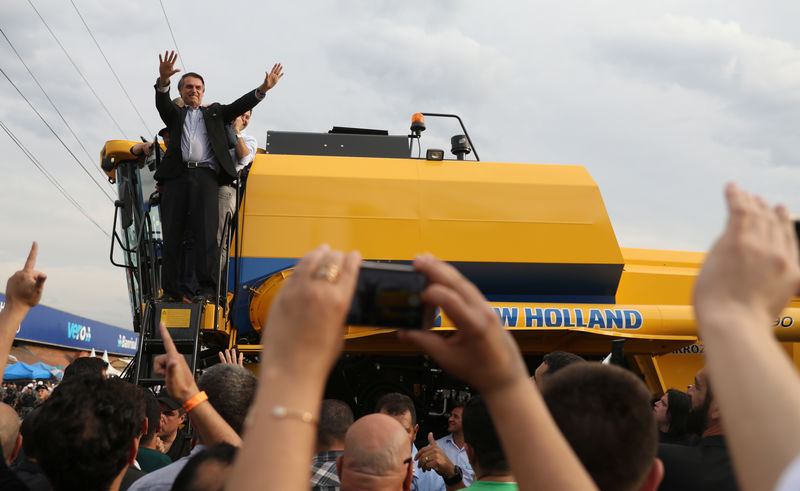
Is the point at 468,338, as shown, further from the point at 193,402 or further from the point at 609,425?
the point at 193,402

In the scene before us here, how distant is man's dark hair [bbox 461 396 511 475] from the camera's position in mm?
2277

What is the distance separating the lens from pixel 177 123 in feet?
20.6

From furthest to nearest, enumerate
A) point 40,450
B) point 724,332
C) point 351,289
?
point 40,450
point 351,289
point 724,332

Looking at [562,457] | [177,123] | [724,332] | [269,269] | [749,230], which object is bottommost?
[562,457]

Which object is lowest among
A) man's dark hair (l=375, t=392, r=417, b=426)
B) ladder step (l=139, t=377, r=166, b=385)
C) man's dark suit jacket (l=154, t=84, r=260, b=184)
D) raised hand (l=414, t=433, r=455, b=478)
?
raised hand (l=414, t=433, r=455, b=478)

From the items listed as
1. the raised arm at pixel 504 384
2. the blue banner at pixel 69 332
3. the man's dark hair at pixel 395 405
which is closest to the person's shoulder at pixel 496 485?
the raised arm at pixel 504 384

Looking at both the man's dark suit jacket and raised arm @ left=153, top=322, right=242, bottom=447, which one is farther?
the man's dark suit jacket

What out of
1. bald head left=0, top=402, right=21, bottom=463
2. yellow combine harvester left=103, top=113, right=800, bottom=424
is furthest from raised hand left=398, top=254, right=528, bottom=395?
yellow combine harvester left=103, top=113, right=800, bottom=424

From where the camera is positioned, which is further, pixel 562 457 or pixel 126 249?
pixel 126 249

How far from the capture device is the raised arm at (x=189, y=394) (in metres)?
2.26

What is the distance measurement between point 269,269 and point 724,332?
19.0 feet

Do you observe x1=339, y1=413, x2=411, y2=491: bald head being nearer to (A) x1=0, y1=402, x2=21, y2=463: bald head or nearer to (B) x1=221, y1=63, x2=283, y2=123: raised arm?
(A) x1=0, y1=402, x2=21, y2=463: bald head

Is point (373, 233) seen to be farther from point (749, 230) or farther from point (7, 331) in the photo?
point (749, 230)

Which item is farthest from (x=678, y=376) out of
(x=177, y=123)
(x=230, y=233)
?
(x=177, y=123)
